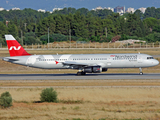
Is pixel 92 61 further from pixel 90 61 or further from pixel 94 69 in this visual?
pixel 94 69

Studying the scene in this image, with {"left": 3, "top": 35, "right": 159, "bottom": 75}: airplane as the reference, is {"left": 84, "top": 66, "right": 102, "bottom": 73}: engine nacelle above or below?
below

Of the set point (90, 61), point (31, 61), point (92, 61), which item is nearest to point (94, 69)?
point (92, 61)

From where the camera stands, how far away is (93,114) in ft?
64.2

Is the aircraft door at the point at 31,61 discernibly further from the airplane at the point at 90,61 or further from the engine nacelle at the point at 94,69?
the engine nacelle at the point at 94,69

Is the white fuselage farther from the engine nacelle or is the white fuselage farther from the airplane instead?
the engine nacelle

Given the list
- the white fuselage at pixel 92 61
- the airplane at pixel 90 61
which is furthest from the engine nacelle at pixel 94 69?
the white fuselage at pixel 92 61

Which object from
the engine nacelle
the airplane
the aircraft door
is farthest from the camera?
the aircraft door

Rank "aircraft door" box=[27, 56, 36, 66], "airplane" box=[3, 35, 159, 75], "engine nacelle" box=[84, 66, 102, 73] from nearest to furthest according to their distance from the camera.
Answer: "engine nacelle" box=[84, 66, 102, 73] → "airplane" box=[3, 35, 159, 75] → "aircraft door" box=[27, 56, 36, 66]

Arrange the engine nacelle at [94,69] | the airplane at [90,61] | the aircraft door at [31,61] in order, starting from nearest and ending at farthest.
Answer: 1. the engine nacelle at [94,69]
2. the airplane at [90,61]
3. the aircraft door at [31,61]

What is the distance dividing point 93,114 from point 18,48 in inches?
1143

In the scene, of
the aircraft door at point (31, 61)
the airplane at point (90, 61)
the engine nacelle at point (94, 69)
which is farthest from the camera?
the aircraft door at point (31, 61)

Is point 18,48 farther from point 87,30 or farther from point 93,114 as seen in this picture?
point 87,30

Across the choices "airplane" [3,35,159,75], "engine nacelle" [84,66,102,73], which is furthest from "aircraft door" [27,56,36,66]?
"engine nacelle" [84,66,102,73]

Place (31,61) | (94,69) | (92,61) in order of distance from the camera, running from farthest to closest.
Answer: (31,61) < (92,61) < (94,69)
